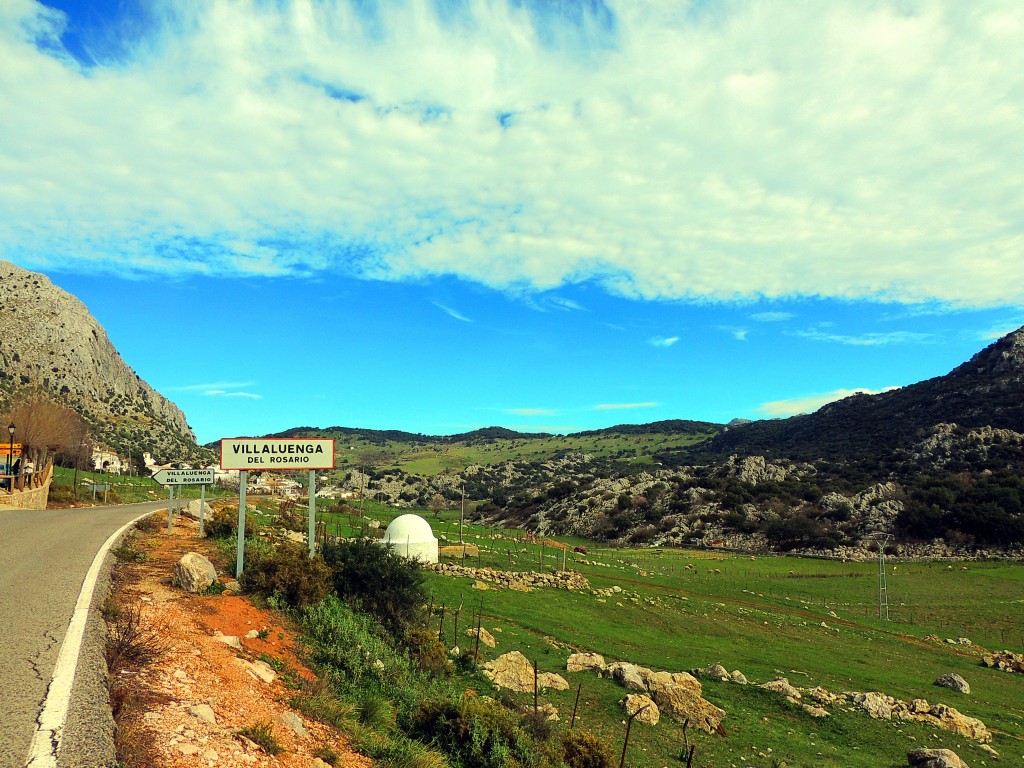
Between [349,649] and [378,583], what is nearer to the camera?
[349,649]

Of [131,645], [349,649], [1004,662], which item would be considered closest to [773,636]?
[1004,662]

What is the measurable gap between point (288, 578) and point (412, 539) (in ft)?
113

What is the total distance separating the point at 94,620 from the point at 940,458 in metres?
136

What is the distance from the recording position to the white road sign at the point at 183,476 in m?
24.8

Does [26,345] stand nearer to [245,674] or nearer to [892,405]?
[245,674]

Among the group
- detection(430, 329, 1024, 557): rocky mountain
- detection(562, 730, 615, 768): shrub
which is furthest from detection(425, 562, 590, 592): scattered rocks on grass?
detection(430, 329, 1024, 557): rocky mountain

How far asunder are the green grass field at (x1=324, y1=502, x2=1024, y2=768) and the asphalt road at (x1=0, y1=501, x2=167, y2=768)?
1497 centimetres

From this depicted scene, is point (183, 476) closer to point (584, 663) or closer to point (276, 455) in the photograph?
point (276, 455)

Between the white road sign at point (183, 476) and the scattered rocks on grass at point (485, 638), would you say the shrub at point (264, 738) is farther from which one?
the white road sign at point (183, 476)

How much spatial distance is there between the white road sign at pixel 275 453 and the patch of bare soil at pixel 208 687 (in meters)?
4.23

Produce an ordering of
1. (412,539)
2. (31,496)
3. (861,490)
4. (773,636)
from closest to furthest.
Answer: (773,636) → (31,496) → (412,539) → (861,490)

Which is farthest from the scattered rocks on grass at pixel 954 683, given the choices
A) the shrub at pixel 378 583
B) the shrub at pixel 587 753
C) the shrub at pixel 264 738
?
the shrub at pixel 264 738

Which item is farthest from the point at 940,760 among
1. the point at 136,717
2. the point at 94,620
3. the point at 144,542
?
the point at 144,542

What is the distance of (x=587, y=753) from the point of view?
14.4m
